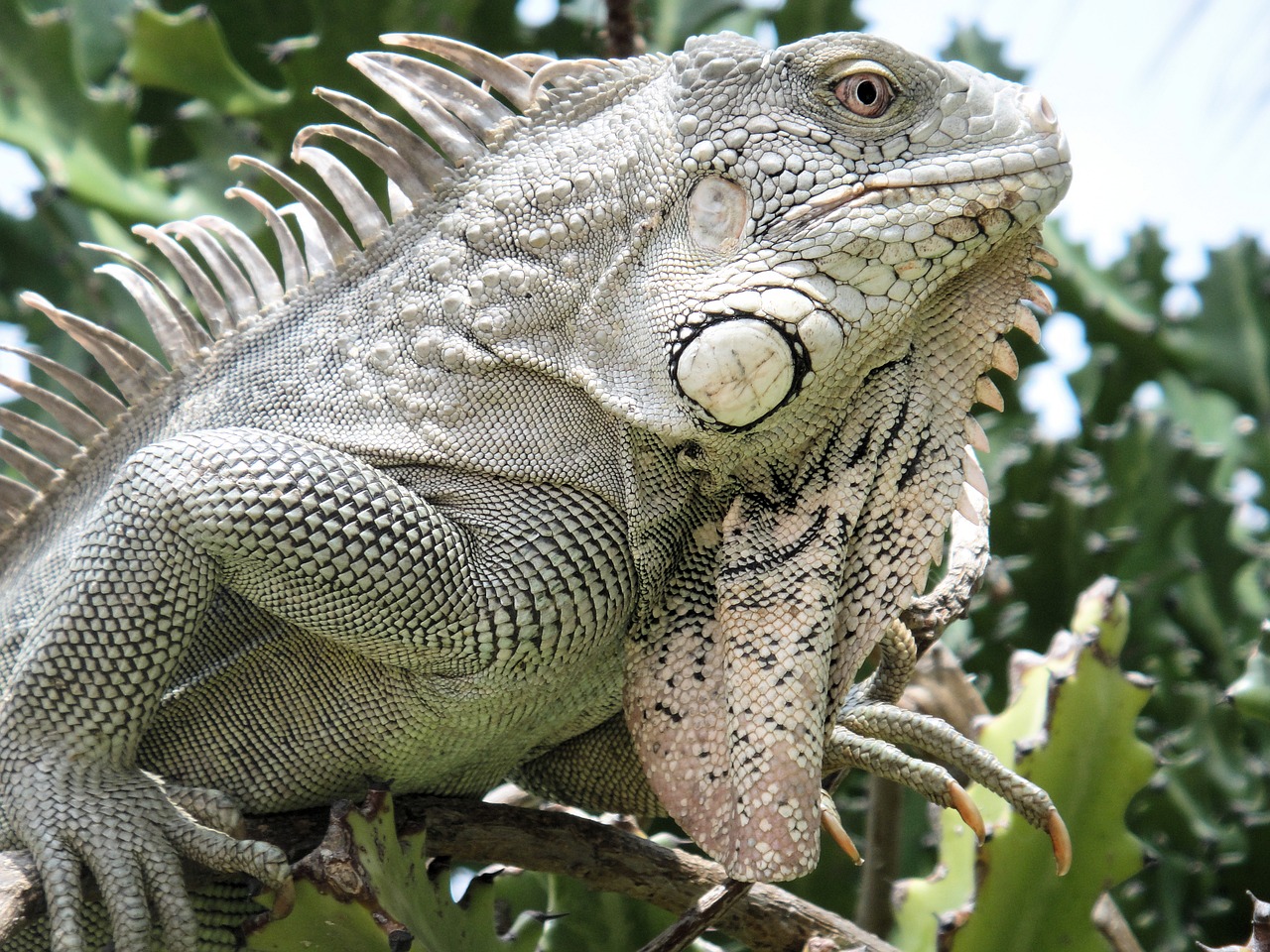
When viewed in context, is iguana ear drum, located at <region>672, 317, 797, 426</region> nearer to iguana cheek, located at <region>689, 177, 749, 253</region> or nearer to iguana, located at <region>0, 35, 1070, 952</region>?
iguana, located at <region>0, 35, 1070, 952</region>

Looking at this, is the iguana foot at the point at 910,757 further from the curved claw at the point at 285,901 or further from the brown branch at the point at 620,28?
the brown branch at the point at 620,28

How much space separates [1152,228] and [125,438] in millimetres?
3616

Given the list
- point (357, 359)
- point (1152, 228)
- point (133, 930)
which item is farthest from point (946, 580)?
point (1152, 228)

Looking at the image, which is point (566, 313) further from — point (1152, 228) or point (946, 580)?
point (1152, 228)

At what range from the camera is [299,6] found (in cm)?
426

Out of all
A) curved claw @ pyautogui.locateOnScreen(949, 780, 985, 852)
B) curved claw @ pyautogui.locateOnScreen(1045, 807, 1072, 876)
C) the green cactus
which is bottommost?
the green cactus

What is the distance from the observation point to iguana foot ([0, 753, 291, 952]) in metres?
1.89

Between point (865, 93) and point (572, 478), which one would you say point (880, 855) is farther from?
point (865, 93)

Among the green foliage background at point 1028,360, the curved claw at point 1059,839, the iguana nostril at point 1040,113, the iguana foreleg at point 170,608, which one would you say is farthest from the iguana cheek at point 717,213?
the green foliage background at point 1028,360

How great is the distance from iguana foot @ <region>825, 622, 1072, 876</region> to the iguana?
10mm

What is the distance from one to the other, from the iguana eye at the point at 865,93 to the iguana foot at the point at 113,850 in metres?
1.39

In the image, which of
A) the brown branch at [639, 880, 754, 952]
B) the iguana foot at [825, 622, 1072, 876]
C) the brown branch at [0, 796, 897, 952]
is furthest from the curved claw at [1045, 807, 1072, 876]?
the brown branch at [639, 880, 754, 952]

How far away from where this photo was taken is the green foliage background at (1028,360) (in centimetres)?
358

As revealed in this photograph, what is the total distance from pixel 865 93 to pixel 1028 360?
95.6 inches
